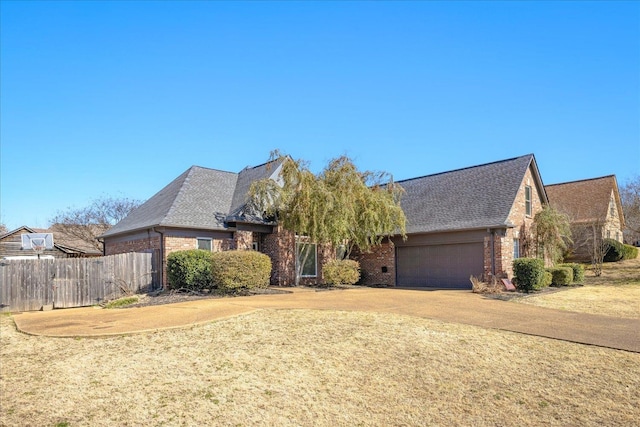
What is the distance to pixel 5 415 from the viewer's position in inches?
242

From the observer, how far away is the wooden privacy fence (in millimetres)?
13711

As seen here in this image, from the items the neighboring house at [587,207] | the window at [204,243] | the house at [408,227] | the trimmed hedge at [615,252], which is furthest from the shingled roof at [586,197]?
the window at [204,243]

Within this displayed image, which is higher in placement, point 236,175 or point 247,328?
point 236,175

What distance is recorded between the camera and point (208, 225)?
18.8 meters

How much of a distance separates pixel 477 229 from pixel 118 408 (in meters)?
16.1

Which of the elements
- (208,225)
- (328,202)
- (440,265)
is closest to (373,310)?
(328,202)

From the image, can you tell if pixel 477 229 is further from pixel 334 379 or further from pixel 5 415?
pixel 5 415

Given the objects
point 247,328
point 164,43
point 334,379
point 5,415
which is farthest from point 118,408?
point 164,43

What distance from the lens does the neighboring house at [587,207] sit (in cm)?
2838

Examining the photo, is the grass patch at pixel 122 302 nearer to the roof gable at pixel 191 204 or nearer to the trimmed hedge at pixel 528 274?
the roof gable at pixel 191 204

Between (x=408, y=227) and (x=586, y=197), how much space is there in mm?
16893

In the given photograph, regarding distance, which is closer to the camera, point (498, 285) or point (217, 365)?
point (217, 365)

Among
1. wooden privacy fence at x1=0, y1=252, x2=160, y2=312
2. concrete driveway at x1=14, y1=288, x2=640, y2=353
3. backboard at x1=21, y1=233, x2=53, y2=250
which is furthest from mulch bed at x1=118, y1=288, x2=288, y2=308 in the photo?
backboard at x1=21, y1=233, x2=53, y2=250

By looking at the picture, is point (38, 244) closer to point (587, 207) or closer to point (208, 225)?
point (208, 225)
